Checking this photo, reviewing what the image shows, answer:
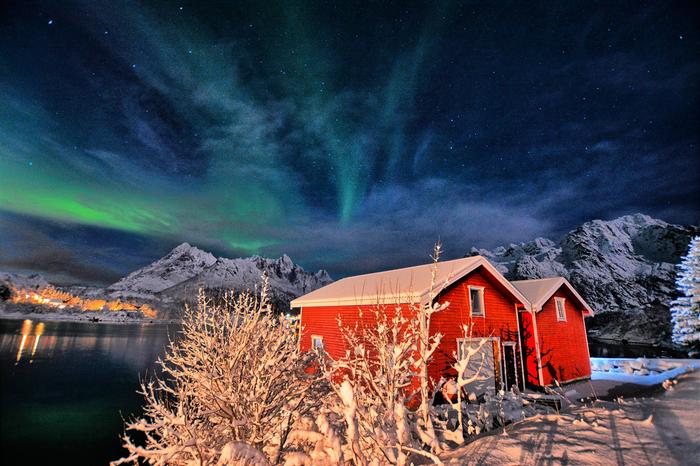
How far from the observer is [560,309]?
19.9 m

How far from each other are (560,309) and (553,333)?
5.70 feet

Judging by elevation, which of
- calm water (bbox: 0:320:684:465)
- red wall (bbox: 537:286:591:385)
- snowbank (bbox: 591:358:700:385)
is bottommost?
calm water (bbox: 0:320:684:465)

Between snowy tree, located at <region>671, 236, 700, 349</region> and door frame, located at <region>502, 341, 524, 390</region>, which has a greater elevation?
snowy tree, located at <region>671, 236, 700, 349</region>

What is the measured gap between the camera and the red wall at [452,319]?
46.3 ft

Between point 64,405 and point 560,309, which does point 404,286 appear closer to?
point 560,309

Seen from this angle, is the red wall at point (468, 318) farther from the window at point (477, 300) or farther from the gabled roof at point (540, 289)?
the gabled roof at point (540, 289)

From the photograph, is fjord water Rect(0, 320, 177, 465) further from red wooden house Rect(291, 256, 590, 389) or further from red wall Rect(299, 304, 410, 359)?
red wooden house Rect(291, 256, 590, 389)

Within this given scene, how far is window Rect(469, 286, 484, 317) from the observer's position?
633 inches

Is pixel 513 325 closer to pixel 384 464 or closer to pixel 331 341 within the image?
pixel 331 341

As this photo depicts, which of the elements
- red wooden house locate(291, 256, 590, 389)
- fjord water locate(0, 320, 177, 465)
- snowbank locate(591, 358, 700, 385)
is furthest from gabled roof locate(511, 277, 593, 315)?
fjord water locate(0, 320, 177, 465)

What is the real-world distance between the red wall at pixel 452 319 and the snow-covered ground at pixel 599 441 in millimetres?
5599

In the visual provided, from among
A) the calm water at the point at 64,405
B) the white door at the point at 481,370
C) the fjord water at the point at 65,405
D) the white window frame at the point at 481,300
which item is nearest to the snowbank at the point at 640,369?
the white door at the point at 481,370

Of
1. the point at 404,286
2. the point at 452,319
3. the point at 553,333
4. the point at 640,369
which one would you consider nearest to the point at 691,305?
the point at 640,369

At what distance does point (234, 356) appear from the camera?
6.00 m
